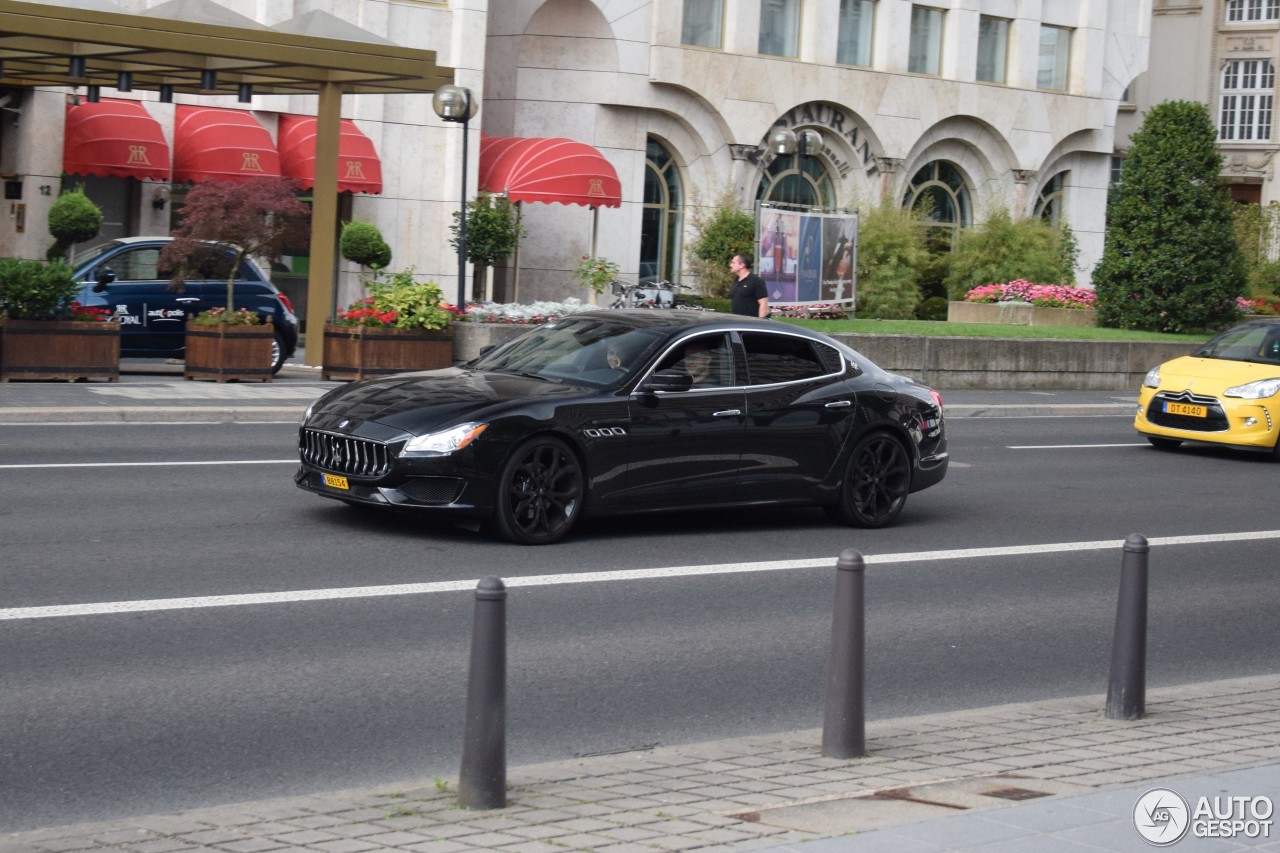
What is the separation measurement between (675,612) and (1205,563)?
15.9ft

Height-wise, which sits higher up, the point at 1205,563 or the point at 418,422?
the point at 418,422

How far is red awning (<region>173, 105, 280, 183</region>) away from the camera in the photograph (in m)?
30.7

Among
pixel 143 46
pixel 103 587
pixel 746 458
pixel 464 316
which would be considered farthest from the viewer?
pixel 464 316

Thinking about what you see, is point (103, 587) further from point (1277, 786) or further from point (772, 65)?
point (772, 65)

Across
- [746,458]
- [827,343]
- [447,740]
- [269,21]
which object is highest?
[269,21]

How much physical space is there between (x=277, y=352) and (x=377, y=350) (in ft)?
5.00

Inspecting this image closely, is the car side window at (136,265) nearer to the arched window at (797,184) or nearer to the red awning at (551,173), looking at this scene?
the red awning at (551,173)

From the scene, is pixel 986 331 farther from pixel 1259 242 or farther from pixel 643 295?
pixel 1259 242

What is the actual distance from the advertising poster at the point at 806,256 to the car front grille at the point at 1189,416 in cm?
1211

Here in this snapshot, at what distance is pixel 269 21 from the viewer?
3241 centimetres

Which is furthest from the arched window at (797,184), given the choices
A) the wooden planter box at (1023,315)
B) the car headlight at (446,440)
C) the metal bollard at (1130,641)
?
the metal bollard at (1130,641)

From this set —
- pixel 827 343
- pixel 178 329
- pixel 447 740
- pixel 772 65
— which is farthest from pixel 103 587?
pixel 772 65

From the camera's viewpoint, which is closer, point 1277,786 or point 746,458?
point 1277,786

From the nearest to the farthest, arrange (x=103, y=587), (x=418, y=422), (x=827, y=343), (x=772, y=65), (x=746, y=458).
A: (x=103, y=587) < (x=418, y=422) < (x=746, y=458) < (x=827, y=343) < (x=772, y=65)
